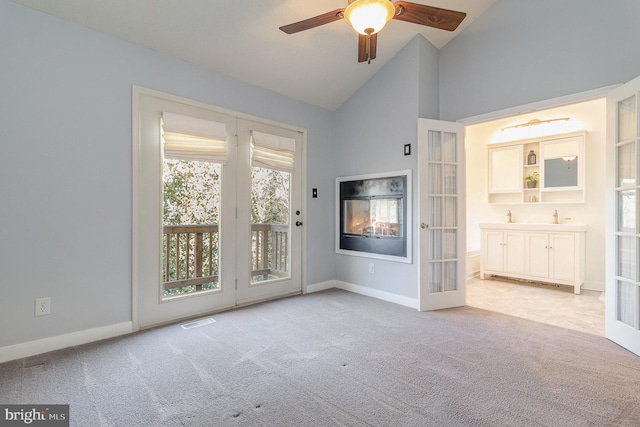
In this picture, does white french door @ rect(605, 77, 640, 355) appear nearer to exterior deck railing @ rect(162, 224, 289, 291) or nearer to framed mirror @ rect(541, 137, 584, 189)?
framed mirror @ rect(541, 137, 584, 189)

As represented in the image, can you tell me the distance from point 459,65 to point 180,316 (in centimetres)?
422

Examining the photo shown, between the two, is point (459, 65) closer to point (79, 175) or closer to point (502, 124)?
point (502, 124)

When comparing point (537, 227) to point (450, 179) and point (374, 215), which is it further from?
point (374, 215)

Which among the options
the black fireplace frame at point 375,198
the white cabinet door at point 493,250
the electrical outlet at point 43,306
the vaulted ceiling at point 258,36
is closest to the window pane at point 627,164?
the black fireplace frame at point 375,198

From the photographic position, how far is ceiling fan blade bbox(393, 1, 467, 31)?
202 centimetres

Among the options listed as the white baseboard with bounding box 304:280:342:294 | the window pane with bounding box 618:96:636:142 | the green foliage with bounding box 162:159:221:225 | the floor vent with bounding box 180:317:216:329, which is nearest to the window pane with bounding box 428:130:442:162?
the window pane with bounding box 618:96:636:142

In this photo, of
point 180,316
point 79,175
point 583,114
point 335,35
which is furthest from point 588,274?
point 79,175

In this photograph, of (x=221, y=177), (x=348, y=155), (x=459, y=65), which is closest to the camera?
(x=221, y=177)

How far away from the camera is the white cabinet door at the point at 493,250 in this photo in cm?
489

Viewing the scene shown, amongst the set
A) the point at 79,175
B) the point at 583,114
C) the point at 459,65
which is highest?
the point at 459,65

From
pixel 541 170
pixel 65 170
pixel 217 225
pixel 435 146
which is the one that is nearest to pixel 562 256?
pixel 541 170

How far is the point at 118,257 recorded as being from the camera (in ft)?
8.77

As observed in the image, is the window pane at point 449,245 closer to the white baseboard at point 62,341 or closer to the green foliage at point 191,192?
the green foliage at point 191,192

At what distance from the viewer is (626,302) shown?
2.52 m
